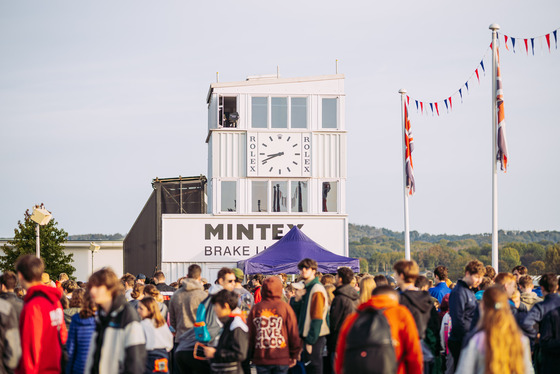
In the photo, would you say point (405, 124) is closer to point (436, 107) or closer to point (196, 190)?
point (436, 107)

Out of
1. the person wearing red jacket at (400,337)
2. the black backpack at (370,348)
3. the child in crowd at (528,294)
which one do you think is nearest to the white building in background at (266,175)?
the child in crowd at (528,294)

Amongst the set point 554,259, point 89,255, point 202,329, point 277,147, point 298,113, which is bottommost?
point 554,259

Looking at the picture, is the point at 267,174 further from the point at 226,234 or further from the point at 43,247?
the point at 43,247

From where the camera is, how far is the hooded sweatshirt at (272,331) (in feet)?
29.9

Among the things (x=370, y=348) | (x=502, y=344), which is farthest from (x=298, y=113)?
(x=502, y=344)

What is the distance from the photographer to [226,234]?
31.1 meters

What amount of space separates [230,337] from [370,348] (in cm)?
245

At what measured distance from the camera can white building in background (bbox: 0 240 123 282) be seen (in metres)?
70.3

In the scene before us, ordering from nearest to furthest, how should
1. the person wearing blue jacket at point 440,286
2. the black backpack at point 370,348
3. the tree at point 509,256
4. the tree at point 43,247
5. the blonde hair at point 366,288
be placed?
the black backpack at point 370,348
the blonde hair at point 366,288
the person wearing blue jacket at point 440,286
the tree at point 43,247
the tree at point 509,256

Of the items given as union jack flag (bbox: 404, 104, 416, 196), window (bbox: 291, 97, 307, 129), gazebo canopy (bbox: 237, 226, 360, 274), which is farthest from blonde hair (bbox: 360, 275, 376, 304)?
window (bbox: 291, 97, 307, 129)

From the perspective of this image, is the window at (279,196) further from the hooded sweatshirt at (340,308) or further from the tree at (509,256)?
the tree at (509,256)

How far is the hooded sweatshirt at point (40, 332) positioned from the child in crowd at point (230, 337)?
1722 millimetres

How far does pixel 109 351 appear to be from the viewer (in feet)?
22.8

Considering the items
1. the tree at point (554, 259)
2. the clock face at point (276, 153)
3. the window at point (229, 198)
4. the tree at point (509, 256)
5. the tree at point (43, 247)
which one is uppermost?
the clock face at point (276, 153)
